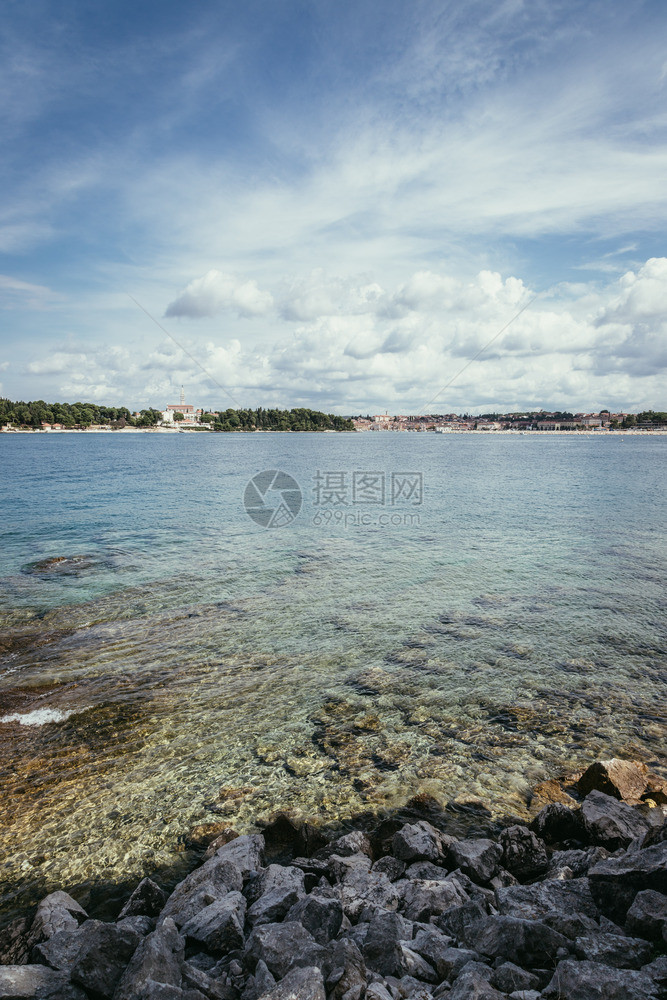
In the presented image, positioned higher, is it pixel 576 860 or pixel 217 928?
pixel 217 928

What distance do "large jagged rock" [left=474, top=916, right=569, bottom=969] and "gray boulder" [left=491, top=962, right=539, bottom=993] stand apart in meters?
0.22

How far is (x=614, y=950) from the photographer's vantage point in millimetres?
3832

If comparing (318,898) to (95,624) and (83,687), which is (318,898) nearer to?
(83,687)

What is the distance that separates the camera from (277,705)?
920 centimetres

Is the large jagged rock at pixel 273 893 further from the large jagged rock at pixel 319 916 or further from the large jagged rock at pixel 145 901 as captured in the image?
the large jagged rock at pixel 145 901

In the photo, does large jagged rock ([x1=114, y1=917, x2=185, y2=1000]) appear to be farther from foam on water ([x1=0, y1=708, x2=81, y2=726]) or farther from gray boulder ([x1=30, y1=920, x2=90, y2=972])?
foam on water ([x1=0, y1=708, x2=81, y2=726])

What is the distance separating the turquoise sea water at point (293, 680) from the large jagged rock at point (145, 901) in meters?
0.73

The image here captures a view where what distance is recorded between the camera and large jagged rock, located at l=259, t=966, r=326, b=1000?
3.53 m

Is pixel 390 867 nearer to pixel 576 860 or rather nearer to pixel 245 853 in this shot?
pixel 245 853

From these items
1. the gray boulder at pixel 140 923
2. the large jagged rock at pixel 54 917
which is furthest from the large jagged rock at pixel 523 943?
the large jagged rock at pixel 54 917

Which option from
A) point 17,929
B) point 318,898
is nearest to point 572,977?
point 318,898

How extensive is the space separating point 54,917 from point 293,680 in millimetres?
5665

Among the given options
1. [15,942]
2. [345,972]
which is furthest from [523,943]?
[15,942]

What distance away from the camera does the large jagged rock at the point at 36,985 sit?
3672mm
